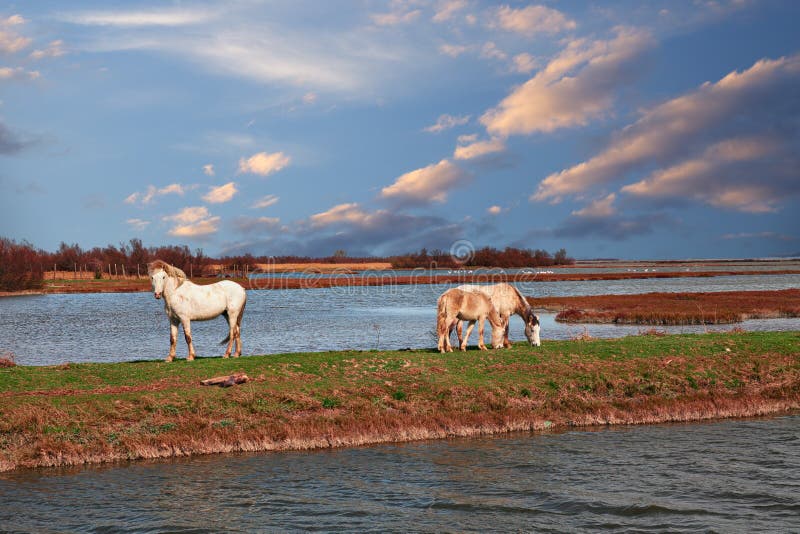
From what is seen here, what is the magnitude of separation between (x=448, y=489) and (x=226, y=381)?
7822 millimetres

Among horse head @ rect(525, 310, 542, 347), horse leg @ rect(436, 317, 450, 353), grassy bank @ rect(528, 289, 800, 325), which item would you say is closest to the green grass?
horse head @ rect(525, 310, 542, 347)

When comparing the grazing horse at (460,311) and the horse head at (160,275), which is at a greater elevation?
the horse head at (160,275)

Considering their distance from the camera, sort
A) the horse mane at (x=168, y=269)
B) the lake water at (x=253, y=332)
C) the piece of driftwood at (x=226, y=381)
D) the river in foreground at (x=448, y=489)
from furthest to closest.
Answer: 1. the lake water at (x=253, y=332)
2. the horse mane at (x=168, y=269)
3. the piece of driftwood at (x=226, y=381)
4. the river in foreground at (x=448, y=489)

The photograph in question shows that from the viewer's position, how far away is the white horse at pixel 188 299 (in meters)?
21.3

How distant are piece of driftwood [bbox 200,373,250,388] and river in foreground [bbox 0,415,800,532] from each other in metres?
2.94

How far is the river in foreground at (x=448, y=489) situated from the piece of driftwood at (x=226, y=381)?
2.94m

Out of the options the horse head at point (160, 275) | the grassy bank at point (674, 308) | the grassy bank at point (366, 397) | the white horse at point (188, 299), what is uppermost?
the horse head at point (160, 275)

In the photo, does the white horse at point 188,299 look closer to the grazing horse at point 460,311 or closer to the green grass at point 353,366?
the green grass at point 353,366

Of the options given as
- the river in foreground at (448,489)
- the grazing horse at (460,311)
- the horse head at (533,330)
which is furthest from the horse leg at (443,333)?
the river in foreground at (448,489)

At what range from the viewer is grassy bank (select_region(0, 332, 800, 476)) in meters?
15.6

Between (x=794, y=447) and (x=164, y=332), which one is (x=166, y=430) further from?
(x=164, y=332)

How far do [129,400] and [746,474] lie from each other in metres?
15.0

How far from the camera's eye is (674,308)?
5675 cm

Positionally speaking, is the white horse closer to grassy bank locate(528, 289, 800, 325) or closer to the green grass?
the green grass
